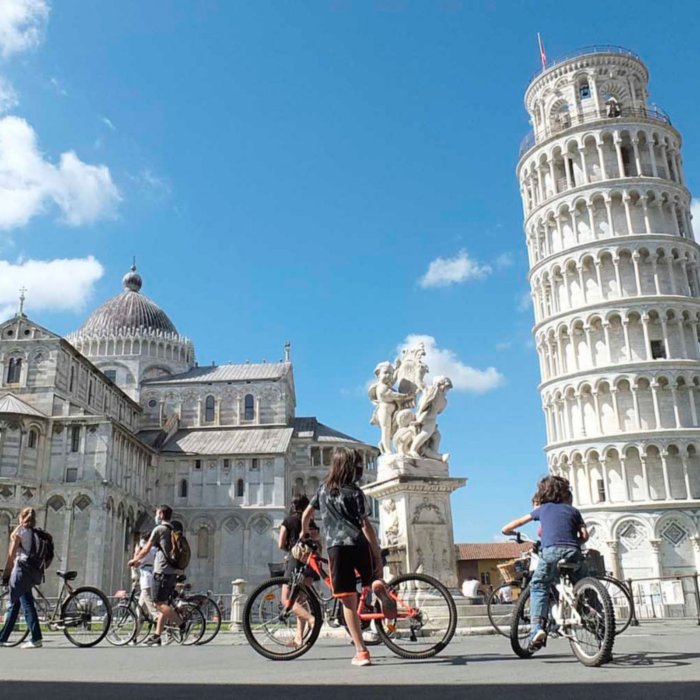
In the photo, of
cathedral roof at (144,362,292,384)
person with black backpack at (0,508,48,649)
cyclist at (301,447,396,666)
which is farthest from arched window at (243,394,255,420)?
cyclist at (301,447,396,666)

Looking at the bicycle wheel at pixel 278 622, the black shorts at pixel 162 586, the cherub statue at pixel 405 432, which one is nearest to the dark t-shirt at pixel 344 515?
the bicycle wheel at pixel 278 622

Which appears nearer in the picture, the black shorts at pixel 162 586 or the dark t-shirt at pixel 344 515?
the dark t-shirt at pixel 344 515

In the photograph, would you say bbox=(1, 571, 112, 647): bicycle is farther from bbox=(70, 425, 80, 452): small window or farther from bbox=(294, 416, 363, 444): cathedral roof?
bbox=(294, 416, 363, 444): cathedral roof

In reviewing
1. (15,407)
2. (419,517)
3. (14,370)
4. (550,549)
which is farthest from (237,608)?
(14,370)

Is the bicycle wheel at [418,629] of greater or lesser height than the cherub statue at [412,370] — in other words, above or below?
below

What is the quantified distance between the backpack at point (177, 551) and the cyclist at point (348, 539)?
4.52m

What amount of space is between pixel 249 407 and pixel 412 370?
56.2 meters

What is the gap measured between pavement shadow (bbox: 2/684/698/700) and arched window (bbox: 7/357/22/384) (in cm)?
5047

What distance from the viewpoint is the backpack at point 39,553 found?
435 inches

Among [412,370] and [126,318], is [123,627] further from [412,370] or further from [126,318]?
[126,318]

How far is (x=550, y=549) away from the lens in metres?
7.16

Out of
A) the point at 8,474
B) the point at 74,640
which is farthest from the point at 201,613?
the point at 8,474

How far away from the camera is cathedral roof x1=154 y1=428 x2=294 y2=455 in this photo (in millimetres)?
62031

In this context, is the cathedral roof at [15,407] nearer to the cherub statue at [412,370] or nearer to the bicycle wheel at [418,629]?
the cherub statue at [412,370]
